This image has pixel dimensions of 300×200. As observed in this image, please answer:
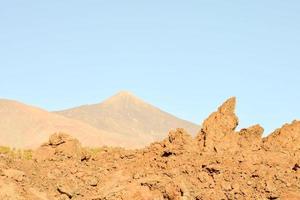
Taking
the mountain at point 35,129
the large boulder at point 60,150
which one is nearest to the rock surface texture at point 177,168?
the large boulder at point 60,150

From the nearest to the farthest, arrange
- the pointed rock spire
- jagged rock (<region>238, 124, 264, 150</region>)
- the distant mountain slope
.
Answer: the pointed rock spire → jagged rock (<region>238, 124, 264, 150</region>) → the distant mountain slope

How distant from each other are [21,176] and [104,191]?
231 cm

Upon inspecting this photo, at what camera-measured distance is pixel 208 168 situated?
1577cm

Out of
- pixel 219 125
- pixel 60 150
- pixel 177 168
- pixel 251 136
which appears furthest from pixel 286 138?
pixel 60 150

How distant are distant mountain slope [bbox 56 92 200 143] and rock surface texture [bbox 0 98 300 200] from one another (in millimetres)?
84676

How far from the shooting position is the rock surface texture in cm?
1525

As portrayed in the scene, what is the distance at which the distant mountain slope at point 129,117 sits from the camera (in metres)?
112

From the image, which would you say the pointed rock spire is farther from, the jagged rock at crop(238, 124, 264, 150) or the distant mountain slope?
the distant mountain slope

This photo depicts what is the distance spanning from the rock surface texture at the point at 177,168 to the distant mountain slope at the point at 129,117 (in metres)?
84.7

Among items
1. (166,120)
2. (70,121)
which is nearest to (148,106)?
(166,120)

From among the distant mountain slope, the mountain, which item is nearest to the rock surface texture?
the mountain

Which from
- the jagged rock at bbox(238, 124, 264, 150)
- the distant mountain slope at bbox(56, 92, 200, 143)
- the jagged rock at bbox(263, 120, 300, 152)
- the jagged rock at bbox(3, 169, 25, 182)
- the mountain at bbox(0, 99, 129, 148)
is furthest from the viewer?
the distant mountain slope at bbox(56, 92, 200, 143)

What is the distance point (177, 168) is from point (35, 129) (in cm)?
6835

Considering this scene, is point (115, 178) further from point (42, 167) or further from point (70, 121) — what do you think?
point (70, 121)
